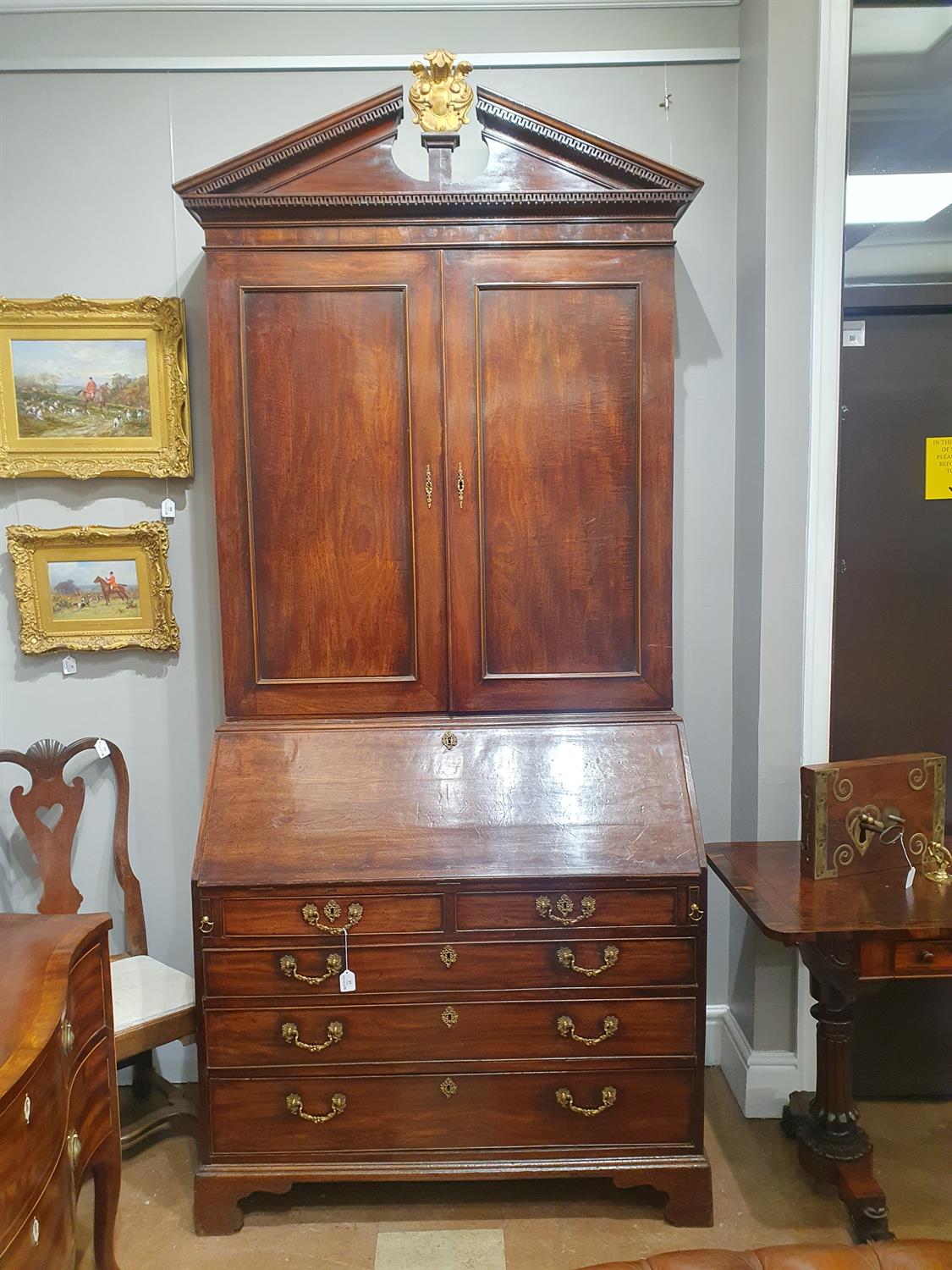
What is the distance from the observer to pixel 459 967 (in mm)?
2133

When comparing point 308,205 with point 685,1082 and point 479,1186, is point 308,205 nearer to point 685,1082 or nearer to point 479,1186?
point 685,1082

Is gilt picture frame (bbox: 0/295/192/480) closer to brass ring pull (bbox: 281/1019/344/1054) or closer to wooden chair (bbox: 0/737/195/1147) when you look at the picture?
wooden chair (bbox: 0/737/195/1147)

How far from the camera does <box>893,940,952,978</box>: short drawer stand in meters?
1.98

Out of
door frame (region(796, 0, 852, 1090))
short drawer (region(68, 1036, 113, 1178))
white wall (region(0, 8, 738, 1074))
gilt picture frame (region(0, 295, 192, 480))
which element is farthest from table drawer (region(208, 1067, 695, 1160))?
gilt picture frame (region(0, 295, 192, 480))

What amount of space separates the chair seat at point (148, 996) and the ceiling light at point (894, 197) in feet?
9.06

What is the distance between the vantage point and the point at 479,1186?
235 cm

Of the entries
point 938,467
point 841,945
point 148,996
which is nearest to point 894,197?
point 938,467

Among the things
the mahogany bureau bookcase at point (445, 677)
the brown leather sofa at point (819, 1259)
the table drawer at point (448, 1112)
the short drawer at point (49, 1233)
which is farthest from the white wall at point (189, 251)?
the brown leather sofa at point (819, 1259)

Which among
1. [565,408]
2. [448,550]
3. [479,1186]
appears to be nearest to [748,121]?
[565,408]

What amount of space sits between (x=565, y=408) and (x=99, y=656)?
5.28 feet

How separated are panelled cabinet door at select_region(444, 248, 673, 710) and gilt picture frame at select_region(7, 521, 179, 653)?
101cm

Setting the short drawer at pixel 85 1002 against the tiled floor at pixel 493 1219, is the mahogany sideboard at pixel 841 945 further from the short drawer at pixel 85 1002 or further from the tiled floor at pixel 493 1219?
the short drawer at pixel 85 1002

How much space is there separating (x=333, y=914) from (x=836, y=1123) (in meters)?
1.36

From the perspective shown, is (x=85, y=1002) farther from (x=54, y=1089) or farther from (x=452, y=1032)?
(x=452, y=1032)
